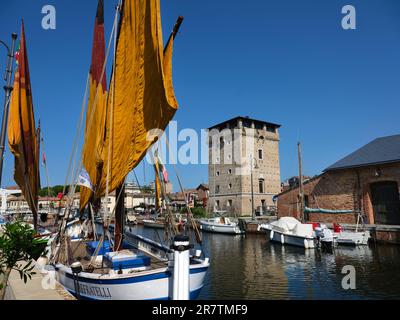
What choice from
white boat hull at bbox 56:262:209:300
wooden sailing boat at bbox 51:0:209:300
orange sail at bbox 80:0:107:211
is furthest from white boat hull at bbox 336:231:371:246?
orange sail at bbox 80:0:107:211

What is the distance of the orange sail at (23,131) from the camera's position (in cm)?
938

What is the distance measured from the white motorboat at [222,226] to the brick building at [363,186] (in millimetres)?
8167

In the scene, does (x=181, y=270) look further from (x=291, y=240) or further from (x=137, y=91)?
(x=291, y=240)

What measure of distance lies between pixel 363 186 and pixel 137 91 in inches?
1032

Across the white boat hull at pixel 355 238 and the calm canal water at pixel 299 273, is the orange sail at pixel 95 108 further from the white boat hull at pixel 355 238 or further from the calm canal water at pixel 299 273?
the white boat hull at pixel 355 238

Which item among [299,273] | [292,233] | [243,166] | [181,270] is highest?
[243,166]

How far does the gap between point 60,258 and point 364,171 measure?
2739 centimetres

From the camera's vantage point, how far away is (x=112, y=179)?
7.88m

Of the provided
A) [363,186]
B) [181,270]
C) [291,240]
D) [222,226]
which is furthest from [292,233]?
[181,270]

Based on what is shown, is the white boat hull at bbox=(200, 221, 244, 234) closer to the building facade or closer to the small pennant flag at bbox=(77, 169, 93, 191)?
the building facade

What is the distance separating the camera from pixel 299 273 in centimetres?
1388
